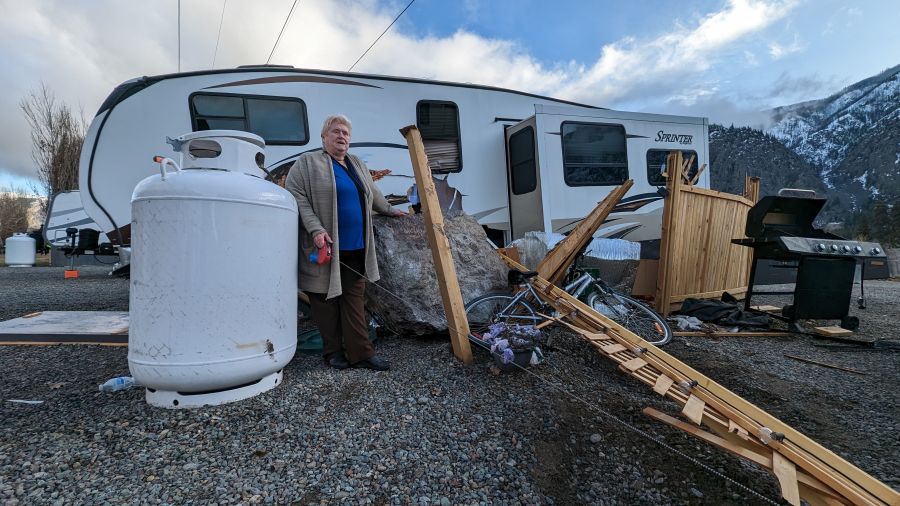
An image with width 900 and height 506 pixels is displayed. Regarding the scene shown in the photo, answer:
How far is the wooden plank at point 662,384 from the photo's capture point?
223 centimetres

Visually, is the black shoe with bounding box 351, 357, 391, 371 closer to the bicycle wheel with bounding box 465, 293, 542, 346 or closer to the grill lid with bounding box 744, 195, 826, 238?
the bicycle wheel with bounding box 465, 293, 542, 346

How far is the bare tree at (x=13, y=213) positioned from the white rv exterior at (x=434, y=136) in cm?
2373

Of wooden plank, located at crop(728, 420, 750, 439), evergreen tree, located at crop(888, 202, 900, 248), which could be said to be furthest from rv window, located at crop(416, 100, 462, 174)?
evergreen tree, located at crop(888, 202, 900, 248)

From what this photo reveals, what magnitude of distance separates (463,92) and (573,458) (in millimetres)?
5898

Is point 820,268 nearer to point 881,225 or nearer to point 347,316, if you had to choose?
point 347,316

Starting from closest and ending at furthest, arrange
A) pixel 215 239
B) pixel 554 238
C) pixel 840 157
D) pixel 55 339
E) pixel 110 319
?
Answer: pixel 215 239 → pixel 55 339 → pixel 110 319 → pixel 554 238 → pixel 840 157

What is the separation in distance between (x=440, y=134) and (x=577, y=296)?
343 cm

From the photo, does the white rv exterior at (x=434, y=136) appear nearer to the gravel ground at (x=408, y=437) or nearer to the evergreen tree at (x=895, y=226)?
the gravel ground at (x=408, y=437)

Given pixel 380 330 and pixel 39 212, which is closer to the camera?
pixel 380 330

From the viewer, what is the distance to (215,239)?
89.9 inches

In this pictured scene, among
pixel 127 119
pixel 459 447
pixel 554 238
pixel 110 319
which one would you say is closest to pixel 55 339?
pixel 110 319

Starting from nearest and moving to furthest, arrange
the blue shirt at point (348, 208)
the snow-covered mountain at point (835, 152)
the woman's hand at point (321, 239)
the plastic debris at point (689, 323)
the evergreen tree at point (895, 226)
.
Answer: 1. the woman's hand at point (321, 239)
2. the blue shirt at point (348, 208)
3. the plastic debris at point (689, 323)
4. the evergreen tree at point (895, 226)
5. the snow-covered mountain at point (835, 152)

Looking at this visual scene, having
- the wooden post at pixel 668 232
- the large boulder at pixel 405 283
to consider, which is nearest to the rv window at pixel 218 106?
the large boulder at pixel 405 283

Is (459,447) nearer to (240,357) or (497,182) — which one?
(240,357)
